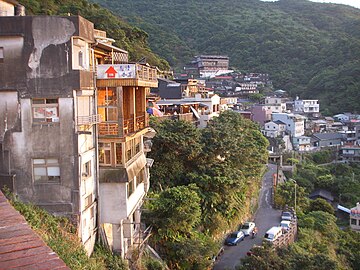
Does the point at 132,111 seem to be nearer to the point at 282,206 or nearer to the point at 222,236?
the point at 222,236

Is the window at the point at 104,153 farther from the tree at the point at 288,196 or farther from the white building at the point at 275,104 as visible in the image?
the white building at the point at 275,104

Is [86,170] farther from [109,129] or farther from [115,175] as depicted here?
[109,129]

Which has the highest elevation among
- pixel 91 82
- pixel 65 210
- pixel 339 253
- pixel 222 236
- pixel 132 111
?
pixel 91 82

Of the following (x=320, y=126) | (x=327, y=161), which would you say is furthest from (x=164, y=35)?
(x=327, y=161)

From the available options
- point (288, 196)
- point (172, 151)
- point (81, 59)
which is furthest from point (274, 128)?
point (81, 59)

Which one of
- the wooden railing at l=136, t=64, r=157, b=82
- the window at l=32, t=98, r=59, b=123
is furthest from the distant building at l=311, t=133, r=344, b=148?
the window at l=32, t=98, r=59, b=123

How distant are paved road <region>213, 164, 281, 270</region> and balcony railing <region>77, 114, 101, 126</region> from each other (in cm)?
1260

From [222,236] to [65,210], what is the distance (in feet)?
50.6

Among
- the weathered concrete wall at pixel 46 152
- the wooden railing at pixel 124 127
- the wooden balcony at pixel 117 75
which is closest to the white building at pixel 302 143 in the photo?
the wooden railing at pixel 124 127

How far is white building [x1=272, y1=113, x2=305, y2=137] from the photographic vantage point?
7169 centimetres

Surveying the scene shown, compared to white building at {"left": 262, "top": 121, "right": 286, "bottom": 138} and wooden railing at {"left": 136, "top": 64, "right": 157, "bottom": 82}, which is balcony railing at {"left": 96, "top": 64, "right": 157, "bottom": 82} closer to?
wooden railing at {"left": 136, "top": 64, "right": 157, "bottom": 82}

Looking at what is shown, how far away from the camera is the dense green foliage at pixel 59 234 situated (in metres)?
10.6

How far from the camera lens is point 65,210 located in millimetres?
12984

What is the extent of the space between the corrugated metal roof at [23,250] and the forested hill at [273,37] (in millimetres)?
89663
